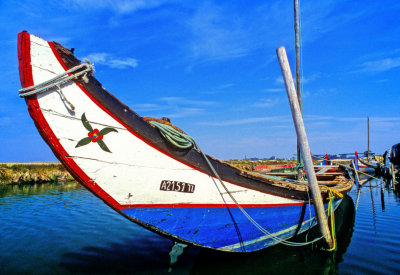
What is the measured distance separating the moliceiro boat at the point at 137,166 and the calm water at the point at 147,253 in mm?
691

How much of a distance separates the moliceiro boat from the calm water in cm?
69

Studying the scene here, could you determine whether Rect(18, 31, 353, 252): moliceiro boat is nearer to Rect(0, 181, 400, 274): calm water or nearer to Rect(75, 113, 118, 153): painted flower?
Rect(75, 113, 118, 153): painted flower

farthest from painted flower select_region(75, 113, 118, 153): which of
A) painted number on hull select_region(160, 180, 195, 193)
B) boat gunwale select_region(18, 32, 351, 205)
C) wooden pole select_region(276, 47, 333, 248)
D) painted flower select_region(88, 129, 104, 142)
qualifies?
wooden pole select_region(276, 47, 333, 248)

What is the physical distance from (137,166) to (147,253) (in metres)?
2.85

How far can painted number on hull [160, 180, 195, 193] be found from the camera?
3.86 metres

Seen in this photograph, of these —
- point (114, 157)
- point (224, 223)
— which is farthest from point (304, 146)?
point (114, 157)

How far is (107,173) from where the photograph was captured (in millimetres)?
3523

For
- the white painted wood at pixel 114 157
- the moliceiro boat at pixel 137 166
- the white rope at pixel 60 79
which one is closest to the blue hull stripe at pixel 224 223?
the moliceiro boat at pixel 137 166

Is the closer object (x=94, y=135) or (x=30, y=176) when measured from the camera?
(x=94, y=135)

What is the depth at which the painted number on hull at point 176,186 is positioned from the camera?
3859mm

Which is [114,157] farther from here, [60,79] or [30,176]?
[30,176]

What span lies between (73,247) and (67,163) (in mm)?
3613

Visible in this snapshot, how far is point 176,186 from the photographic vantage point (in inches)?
155

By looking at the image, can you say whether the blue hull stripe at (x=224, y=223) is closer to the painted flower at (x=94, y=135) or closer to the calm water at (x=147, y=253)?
the calm water at (x=147, y=253)
